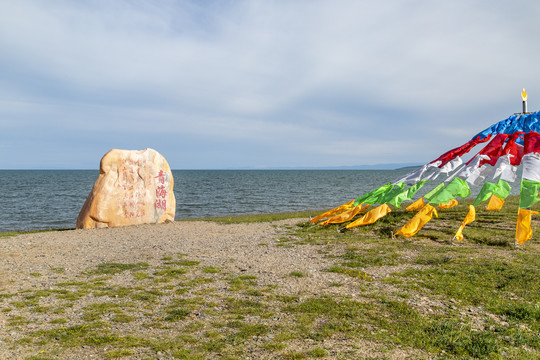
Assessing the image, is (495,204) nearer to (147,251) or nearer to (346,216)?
(346,216)

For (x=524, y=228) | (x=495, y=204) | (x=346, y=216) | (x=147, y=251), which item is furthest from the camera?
(x=495, y=204)

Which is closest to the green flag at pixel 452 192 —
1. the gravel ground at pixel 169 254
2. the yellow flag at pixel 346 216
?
the yellow flag at pixel 346 216

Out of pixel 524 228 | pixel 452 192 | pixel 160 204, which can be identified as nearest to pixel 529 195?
pixel 524 228

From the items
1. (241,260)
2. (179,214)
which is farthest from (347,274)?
(179,214)

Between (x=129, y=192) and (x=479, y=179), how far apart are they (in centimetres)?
1835

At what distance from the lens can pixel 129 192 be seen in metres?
21.0

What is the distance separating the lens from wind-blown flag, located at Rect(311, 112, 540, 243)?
14062mm

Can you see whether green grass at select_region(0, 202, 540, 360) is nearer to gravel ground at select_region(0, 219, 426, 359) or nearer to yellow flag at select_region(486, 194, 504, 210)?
gravel ground at select_region(0, 219, 426, 359)

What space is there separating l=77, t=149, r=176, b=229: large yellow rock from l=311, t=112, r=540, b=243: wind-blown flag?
388 inches

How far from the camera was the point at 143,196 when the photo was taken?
70.8ft

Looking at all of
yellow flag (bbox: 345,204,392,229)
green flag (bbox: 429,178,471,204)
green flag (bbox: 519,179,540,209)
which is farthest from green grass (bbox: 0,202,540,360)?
yellow flag (bbox: 345,204,392,229)

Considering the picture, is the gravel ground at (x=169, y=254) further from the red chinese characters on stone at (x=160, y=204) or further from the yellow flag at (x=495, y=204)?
the yellow flag at (x=495, y=204)

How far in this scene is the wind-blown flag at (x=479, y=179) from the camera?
46.1 ft

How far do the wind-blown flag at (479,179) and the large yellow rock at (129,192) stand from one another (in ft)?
32.4
